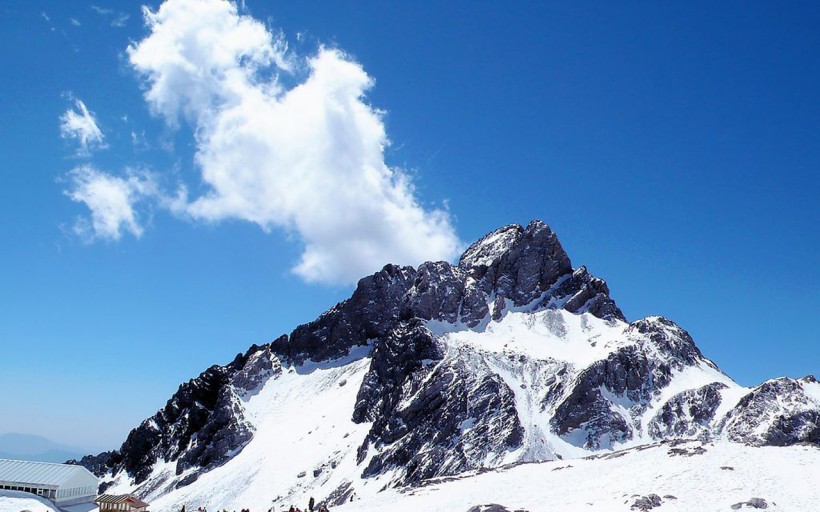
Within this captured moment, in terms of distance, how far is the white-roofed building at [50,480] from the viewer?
62781 mm

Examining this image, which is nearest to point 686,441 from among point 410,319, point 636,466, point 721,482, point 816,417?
point 636,466

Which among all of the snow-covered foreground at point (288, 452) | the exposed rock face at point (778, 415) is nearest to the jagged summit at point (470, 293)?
the snow-covered foreground at point (288, 452)

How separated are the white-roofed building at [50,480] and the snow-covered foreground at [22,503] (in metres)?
1.01

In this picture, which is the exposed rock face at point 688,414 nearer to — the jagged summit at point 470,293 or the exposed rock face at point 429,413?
the exposed rock face at point 429,413

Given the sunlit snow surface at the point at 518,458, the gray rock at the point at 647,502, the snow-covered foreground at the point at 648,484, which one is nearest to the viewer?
the gray rock at the point at 647,502

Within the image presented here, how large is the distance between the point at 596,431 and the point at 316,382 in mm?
78573

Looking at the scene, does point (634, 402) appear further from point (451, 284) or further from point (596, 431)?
point (451, 284)

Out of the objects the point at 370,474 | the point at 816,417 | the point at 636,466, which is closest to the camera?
the point at 636,466

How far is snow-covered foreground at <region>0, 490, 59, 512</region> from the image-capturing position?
58.7 meters

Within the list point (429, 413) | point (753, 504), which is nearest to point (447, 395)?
point (429, 413)

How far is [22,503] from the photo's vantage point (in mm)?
59781

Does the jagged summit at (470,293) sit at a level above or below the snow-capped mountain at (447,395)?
above

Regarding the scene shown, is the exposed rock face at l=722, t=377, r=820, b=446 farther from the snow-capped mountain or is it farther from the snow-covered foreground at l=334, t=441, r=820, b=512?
the snow-covered foreground at l=334, t=441, r=820, b=512

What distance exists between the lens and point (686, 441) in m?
56.2
